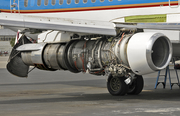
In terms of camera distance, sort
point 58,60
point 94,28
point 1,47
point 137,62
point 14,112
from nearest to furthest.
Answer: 1. point 14,112
2. point 137,62
3. point 94,28
4. point 58,60
5. point 1,47

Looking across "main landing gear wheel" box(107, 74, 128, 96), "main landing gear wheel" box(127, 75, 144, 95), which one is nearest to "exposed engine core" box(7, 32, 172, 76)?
"main landing gear wheel" box(107, 74, 128, 96)

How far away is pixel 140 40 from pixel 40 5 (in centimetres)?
662

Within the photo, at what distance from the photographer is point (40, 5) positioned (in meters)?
16.6

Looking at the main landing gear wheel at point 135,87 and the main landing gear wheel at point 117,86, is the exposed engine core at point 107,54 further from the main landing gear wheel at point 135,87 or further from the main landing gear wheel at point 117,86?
the main landing gear wheel at point 135,87

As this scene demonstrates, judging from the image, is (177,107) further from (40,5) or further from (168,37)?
(40,5)

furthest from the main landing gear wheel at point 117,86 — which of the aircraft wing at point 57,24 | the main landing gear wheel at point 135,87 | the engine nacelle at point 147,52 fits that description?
the aircraft wing at point 57,24

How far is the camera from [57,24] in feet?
40.4

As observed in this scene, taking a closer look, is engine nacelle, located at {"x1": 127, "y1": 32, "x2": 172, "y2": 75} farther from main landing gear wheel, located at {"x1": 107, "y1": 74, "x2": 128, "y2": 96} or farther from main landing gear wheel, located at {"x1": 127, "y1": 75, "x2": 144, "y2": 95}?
main landing gear wheel, located at {"x1": 127, "y1": 75, "x2": 144, "y2": 95}

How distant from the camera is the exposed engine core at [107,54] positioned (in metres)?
11.7

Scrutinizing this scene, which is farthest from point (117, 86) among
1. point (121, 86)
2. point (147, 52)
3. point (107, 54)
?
point (147, 52)

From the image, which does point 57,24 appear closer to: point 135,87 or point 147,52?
point 147,52

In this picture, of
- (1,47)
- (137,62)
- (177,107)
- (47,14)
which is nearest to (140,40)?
(137,62)

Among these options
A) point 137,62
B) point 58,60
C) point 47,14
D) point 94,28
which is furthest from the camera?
point 47,14

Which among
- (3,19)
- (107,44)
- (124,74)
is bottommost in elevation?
(124,74)
